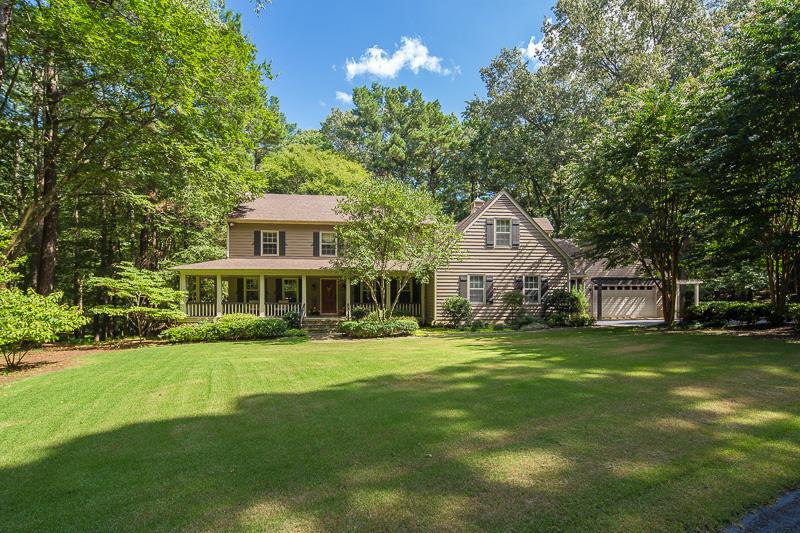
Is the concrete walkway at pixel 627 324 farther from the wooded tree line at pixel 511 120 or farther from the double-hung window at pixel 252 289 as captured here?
the double-hung window at pixel 252 289

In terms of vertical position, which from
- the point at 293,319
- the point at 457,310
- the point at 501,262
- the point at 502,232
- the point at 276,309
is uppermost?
the point at 502,232

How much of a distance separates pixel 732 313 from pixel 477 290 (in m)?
11.1

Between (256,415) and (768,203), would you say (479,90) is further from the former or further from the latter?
(256,415)

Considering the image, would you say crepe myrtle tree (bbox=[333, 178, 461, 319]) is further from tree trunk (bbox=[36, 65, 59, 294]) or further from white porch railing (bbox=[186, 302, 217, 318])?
tree trunk (bbox=[36, 65, 59, 294])

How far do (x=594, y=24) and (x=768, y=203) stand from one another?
2041cm

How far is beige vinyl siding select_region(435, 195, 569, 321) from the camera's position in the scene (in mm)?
19375

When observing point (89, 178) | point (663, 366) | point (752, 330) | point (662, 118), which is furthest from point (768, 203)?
point (89, 178)

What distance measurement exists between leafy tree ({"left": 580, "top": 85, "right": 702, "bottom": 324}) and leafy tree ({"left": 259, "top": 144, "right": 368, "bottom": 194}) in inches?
686

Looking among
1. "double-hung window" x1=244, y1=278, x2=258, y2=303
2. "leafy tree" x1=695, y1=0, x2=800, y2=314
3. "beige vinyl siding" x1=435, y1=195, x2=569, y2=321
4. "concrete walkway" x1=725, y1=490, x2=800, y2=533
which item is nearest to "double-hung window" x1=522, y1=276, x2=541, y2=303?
"beige vinyl siding" x1=435, y1=195, x2=569, y2=321

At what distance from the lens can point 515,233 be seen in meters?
19.6

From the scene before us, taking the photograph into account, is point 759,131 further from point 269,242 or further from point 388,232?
point 269,242

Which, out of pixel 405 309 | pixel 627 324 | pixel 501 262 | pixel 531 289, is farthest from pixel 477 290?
pixel 627 324

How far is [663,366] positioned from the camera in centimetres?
828

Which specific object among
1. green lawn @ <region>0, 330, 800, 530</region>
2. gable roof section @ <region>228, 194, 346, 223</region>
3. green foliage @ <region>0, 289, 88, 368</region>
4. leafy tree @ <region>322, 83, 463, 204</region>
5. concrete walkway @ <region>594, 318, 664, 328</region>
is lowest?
concrete walkway @ <region>594, 318, 664, 328</region>
